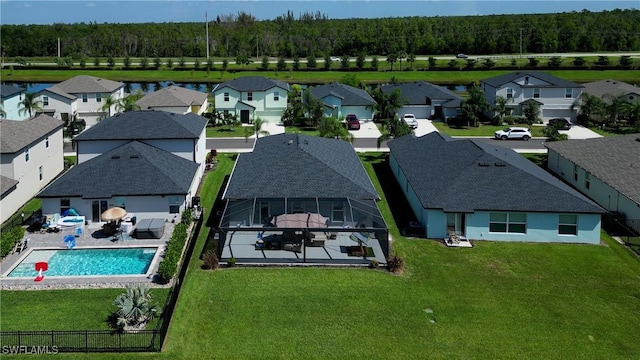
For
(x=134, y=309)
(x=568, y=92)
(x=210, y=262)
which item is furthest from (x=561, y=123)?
(x=134, y=309)

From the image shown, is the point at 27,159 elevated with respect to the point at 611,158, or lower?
lower

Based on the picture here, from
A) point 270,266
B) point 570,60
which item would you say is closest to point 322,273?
point 270,266

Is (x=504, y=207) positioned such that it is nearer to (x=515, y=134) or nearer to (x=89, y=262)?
(x=89, y=262)

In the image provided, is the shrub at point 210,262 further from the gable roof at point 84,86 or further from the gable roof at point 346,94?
the gable roof at point 84,86

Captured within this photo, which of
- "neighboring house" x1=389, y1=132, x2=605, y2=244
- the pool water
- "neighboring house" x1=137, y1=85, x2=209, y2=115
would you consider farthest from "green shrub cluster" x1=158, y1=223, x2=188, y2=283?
"neighboring house" x1=137, y1=85, x2=209, y2=115

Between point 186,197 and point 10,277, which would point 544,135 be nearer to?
point 186,197

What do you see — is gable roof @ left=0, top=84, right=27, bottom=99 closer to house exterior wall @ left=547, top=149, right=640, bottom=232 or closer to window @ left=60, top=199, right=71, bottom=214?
window @ left=60, top=199, right=71, bottom=214
